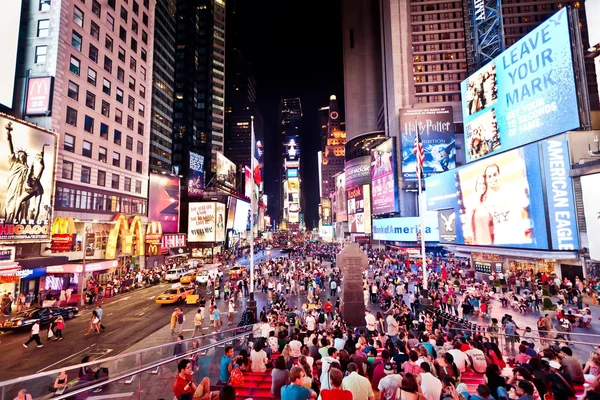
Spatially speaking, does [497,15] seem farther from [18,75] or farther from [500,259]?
[18,75]

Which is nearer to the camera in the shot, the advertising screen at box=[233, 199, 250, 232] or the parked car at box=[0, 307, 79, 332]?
the parked car at box=[0, 307, 79, 332]

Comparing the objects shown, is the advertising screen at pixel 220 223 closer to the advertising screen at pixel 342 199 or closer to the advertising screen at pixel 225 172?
the advertising screen at pixel 225 172

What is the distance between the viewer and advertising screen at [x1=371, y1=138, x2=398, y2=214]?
67250 millimetres

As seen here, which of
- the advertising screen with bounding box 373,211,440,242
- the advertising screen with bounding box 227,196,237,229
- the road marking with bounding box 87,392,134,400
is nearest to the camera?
the road marking with bounding box 87,392,134,400

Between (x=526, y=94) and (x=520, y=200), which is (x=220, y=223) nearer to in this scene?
(x=520, y=200)

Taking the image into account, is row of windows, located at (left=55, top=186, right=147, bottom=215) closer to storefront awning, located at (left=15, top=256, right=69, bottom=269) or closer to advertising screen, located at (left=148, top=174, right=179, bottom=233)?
advertising screen, located at (left=148, top=174, right=179, bottom=233)

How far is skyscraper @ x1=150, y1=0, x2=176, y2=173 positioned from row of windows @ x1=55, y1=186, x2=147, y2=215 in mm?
25181

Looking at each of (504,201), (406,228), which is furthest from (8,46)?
(406,228)

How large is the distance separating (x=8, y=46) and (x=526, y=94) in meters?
45.4

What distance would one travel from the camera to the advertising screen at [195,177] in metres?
59.6

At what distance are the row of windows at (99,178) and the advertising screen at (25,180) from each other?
3.66m

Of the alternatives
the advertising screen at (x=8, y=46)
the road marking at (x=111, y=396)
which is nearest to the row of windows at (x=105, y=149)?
the advertising screen at (x=8, y=46)

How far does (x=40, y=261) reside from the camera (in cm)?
2384

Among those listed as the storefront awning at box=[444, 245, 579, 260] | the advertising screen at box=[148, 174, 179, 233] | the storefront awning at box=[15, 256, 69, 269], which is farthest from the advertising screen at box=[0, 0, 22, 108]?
the storefront awning at box=[444, 245, 579, 260]
